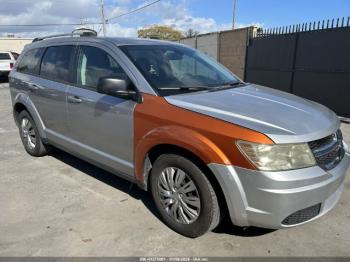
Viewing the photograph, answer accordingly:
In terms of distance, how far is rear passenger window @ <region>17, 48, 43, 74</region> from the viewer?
554cm

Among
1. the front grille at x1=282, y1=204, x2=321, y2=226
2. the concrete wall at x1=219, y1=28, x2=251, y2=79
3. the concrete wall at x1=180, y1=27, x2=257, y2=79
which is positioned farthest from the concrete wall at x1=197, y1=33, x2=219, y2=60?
the front grille at x1=282, y1=204, x2=321, y2=226

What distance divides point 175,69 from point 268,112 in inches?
49.4

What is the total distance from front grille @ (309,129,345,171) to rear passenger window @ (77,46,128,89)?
1.95m

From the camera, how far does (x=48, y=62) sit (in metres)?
5.24

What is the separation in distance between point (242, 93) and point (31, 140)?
3634 mm

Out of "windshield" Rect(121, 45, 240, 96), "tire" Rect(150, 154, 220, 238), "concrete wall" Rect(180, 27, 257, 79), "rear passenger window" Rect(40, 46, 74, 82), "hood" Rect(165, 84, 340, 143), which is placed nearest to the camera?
"hood" Rect(165, 84, 340, 143)

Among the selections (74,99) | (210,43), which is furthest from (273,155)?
(210,43)

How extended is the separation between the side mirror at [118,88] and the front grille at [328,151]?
164cm

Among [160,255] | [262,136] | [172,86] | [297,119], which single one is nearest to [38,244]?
[160,255]

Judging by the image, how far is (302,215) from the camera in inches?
119

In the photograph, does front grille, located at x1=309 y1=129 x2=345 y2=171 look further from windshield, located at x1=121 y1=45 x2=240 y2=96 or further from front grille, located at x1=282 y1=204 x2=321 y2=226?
windshield, located at x1=121 y1=45 x2=240 y2=96

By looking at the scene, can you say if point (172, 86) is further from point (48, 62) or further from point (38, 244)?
point (48, 62)

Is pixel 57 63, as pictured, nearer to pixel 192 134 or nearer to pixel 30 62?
pixel 30 62

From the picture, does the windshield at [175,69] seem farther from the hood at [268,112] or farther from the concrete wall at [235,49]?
the concrete wall at [235,49]
